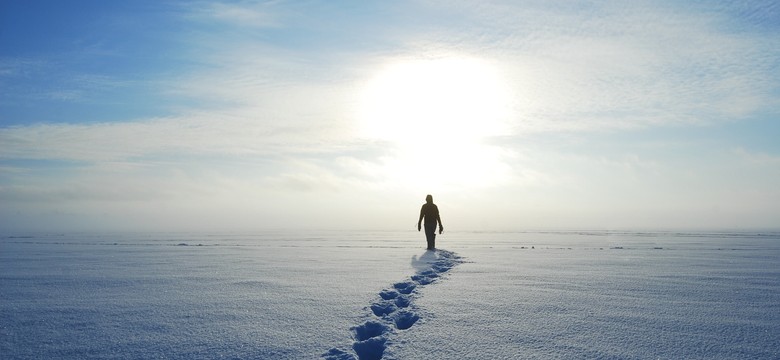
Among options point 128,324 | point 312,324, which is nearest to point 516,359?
point 312,324

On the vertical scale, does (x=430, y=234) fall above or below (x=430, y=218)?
below

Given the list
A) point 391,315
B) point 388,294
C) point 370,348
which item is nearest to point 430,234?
point 388,294

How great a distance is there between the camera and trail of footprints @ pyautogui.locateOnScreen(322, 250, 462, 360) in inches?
142

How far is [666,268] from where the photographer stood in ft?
30.1

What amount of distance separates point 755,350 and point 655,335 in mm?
705

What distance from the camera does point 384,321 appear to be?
4500 mm

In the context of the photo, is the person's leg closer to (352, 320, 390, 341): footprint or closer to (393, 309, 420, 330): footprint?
(393, 309, 420, 330): footprint

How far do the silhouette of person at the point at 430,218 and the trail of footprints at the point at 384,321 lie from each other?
26.6ft

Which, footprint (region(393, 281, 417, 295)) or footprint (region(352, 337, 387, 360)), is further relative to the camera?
footprint (region(393, 281, 417, 295))

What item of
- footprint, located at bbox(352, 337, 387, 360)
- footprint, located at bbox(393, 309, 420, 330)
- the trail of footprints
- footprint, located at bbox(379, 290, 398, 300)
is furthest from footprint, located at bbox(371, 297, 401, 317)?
footprint, located at bbox(352, 337, 387, 360)

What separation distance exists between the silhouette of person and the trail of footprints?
8113 mm

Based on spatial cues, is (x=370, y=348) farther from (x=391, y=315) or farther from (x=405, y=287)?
(x=405, y=287)

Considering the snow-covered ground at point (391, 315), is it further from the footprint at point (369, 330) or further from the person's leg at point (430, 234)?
the person's leg at point (430, 234)

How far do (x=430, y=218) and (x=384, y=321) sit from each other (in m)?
11.5
